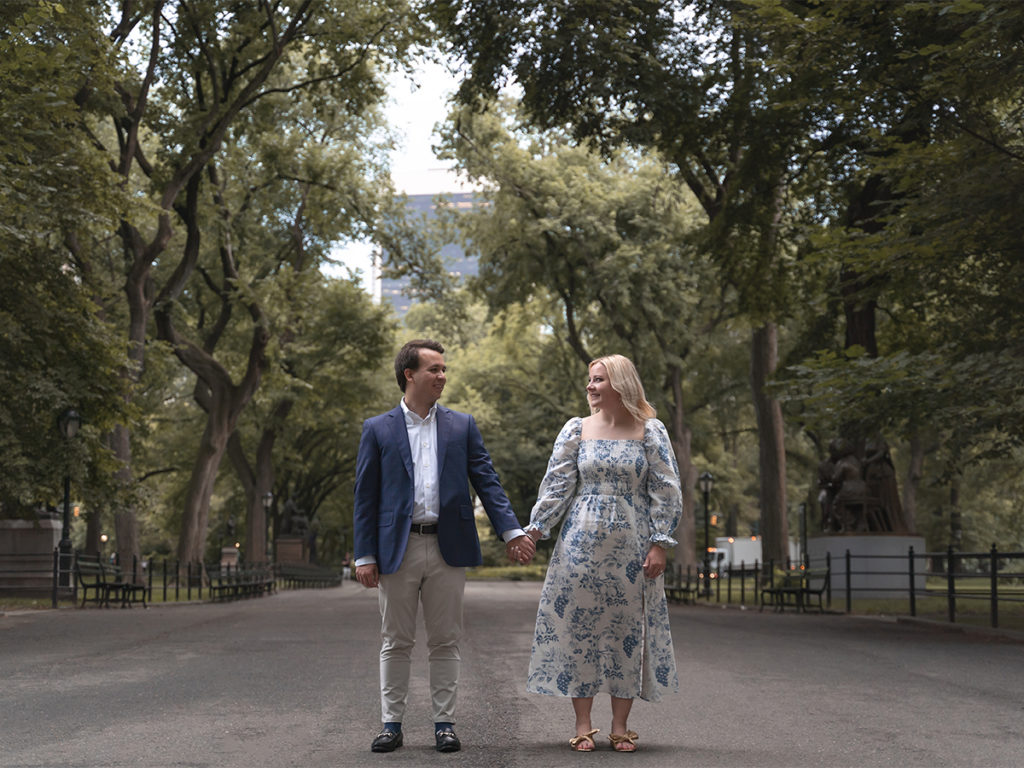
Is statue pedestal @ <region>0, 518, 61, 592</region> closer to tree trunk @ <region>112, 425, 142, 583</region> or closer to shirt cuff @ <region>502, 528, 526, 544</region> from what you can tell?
tree trunk @ <region>112, 425, 142, 583</region>

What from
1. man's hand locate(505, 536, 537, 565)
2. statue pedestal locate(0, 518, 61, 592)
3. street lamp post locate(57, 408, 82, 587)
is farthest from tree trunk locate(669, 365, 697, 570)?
man's hand locate(505, 536, 537, 565)

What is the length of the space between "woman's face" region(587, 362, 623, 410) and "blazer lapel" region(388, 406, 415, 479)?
0.94 metres

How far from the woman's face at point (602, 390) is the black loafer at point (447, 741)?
5.87ft

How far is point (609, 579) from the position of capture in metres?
→ 6.16

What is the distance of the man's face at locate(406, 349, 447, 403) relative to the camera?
6188 mm

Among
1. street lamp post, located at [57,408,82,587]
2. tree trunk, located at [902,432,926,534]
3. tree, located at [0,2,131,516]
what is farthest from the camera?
tree trunk, located at [902,432,926,534]

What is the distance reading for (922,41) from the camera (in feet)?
48.2

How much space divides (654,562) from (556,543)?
19.6 inches

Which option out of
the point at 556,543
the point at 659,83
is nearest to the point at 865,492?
the point at 659,83

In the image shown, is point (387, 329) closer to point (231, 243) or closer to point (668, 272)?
point (231, 243)

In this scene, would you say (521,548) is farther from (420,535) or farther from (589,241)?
(589,241)

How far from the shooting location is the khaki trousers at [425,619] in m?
6.01

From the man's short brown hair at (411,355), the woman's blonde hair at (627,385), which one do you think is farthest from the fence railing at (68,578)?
the woman's blonde hair at (627,385)

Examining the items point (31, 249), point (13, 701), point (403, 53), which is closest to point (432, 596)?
point (13, 701)
